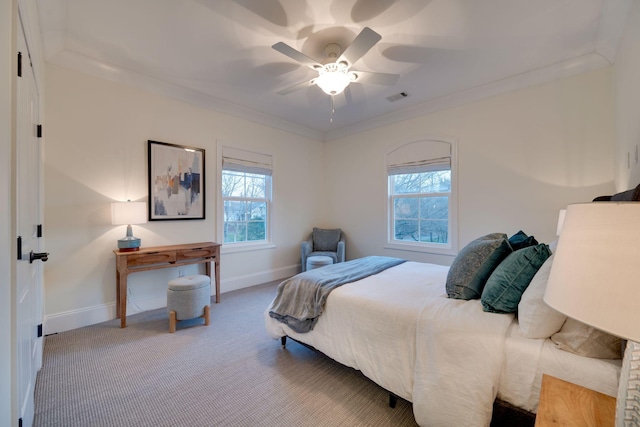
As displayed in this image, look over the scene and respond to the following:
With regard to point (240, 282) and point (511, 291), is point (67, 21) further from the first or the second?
point (511, 291)

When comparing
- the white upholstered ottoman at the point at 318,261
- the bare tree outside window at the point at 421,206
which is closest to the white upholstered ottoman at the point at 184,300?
the white upholstered ottoman at the point at 318,261

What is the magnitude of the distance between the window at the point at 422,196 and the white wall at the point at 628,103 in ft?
5.22

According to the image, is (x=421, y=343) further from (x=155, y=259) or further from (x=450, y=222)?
(x=155, y=259)

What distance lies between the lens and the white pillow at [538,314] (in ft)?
4.15

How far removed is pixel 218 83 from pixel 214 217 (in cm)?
180

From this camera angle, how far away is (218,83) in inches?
131

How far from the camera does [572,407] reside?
890 mm

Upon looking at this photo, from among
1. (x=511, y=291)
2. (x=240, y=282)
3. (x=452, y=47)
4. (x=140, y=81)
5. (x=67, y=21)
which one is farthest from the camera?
(x=240, y=282)

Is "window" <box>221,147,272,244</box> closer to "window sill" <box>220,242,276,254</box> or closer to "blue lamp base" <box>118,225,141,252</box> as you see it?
"window sill" <box>220,242,276,254</box>

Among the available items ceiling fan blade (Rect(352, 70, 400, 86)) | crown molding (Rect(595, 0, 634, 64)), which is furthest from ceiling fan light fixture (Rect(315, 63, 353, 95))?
crown molding (Rect(595, 0, 634, 64))

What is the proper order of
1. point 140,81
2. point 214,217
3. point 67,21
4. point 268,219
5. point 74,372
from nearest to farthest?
1. point 74,372
2. point 67,21
3. point 140,81
4. point 214,217
5. point 268,219

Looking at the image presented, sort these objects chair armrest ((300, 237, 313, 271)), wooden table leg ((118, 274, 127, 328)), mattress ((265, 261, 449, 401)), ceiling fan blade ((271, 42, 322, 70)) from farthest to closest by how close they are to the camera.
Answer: chair armrest ((300, 237, 313, 271))
wooden table leg ((118, 274, 127, 328))
ceiling fan blade ((271, 42, 322, 70))
mattress ((265, 261, 449, 401))

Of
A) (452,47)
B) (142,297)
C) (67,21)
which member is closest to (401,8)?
(452,47)

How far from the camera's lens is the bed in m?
1.25
